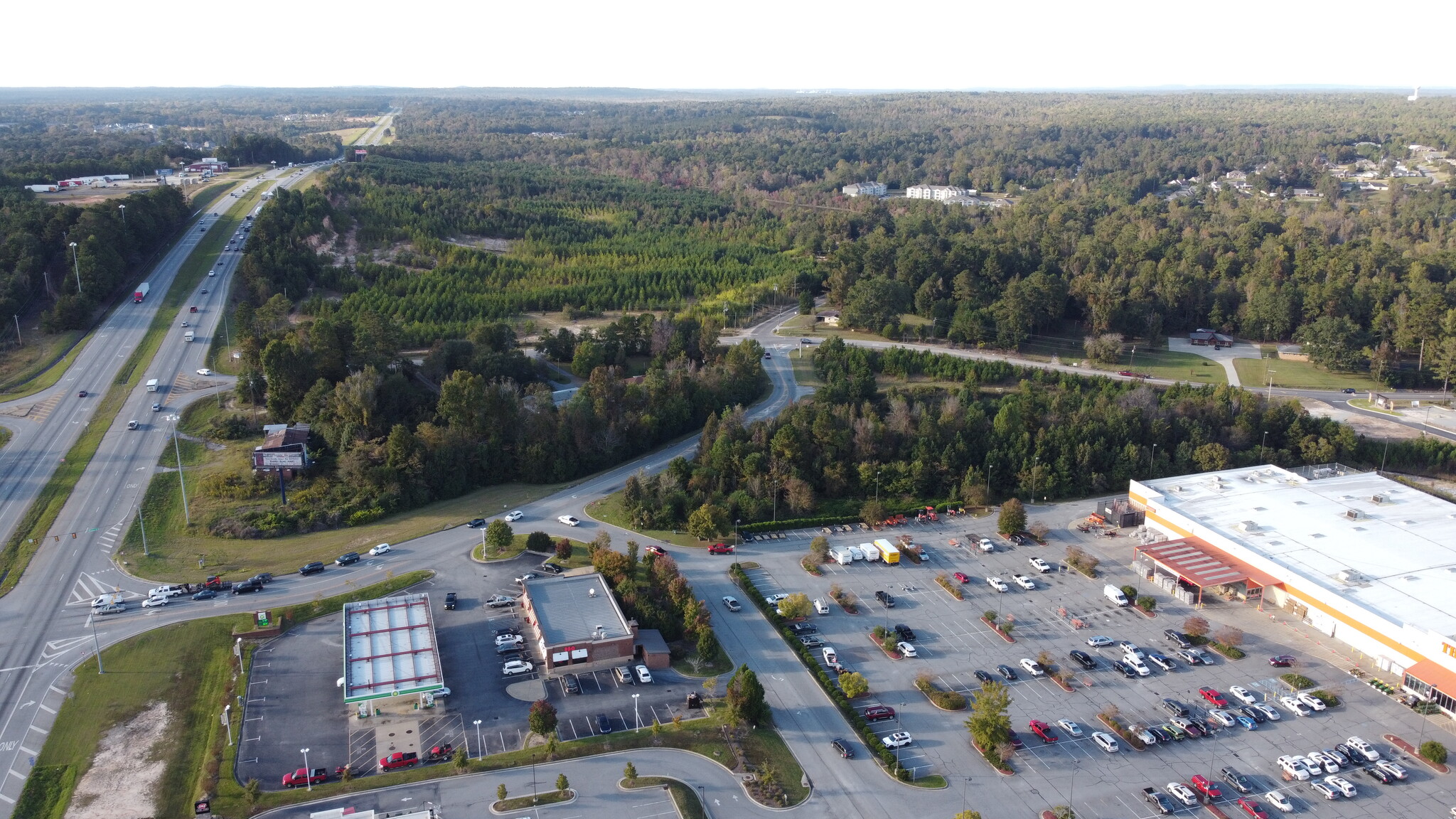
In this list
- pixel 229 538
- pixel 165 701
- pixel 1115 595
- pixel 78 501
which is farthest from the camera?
pixel 78 501

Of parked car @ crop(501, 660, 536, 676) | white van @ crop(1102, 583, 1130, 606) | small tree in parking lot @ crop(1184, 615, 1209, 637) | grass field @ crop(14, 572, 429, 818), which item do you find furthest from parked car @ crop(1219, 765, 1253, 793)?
grass field @ crop(14, 572, 429, 818)

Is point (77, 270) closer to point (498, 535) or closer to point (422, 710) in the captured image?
point (498, 535)

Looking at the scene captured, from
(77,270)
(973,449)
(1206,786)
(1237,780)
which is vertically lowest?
(1237,780)

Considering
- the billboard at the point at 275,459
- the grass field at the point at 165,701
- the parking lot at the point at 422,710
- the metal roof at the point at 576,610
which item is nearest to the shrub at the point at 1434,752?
the parking lot at the point at 422,710

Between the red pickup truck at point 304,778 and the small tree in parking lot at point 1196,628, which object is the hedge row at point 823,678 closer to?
the small tree in parking lot at point 1196,628

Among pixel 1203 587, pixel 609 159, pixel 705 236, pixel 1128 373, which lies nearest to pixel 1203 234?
pixel 1128 373

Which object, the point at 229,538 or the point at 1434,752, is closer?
the point at 1434,752

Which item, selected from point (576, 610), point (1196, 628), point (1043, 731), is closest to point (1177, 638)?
point (1196, 628)
